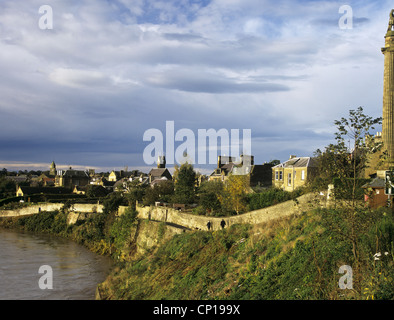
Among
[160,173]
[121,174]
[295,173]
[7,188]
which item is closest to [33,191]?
[7,188]

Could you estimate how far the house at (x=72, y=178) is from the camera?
115 meters

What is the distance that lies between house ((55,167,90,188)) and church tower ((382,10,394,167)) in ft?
318

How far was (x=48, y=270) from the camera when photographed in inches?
1439

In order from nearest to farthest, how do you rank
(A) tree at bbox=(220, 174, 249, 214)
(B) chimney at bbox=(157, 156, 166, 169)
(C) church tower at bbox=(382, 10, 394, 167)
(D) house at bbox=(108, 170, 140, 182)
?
(C) church tower at bbox=(382, 10, 394, 167)
(A) tree at bbox=(220, 174, 249, 214)
(B) chimney at bbox=(157, 156, 166, 169)
(D) house at bbox=(108, 170, 140, 182)

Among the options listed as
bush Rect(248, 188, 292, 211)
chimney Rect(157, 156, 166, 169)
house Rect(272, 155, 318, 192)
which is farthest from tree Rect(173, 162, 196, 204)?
chimney Rect(157, 156, 166, 169)

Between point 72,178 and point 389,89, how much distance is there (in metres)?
100

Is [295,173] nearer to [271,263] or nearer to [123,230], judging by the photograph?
[123,230]

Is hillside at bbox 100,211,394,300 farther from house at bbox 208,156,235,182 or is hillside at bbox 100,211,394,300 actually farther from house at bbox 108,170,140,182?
house at bbox 108,170,140,182

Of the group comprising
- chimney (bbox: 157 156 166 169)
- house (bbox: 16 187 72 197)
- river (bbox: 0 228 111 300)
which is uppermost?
chimney (bbox: 157 156 166 169)

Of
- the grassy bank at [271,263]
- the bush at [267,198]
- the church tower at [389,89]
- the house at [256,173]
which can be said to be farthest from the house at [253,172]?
the grassy bank at [271,263]

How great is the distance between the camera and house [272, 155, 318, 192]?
44.4m
